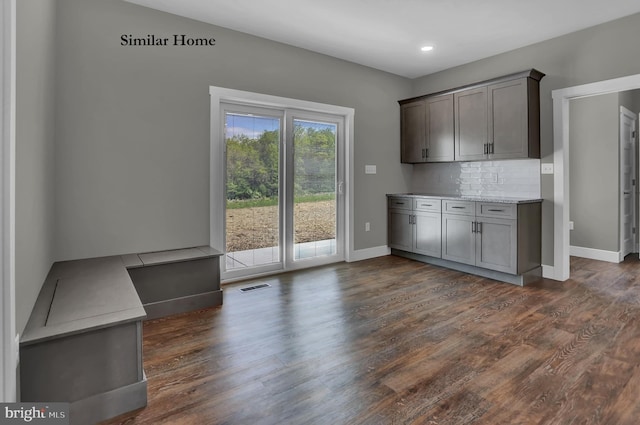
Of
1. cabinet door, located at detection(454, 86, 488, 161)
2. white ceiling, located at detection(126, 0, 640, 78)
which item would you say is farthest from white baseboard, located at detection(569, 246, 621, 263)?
white ceiling, located at detection(126, 0, 640, 78)

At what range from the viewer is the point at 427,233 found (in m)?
4.67

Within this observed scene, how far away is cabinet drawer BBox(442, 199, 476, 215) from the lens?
13.5 feet

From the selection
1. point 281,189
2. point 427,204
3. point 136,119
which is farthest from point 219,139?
point 427,204

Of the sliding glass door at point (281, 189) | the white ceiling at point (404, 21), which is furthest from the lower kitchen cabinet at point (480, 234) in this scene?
the white ceiling at point (404, 21)

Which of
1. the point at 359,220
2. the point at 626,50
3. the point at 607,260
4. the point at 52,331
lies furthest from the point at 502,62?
the point at 52,331

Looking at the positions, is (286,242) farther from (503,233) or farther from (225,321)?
(503,233)

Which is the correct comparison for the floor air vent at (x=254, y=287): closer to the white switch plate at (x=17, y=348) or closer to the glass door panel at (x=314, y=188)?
the glass door panel at (x=314, y=188)

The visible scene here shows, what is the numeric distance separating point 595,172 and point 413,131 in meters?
2.72

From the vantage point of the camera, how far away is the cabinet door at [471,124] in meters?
4.28

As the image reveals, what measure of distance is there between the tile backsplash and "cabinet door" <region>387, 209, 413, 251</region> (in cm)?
65

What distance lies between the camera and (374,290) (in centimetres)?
359

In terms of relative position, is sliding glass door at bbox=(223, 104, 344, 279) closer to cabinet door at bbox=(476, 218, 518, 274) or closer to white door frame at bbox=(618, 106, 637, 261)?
cabinet door at bbox=(476, 218, 518, 274)

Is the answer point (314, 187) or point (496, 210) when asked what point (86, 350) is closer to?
point (314, 187)

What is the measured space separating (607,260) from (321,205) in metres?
4.12
